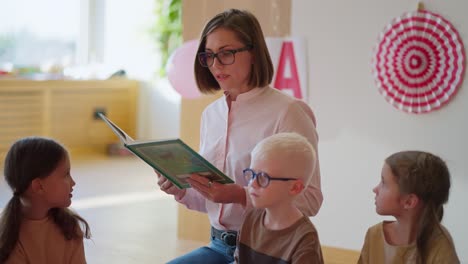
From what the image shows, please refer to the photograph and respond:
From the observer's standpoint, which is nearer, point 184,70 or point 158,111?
point 184,70

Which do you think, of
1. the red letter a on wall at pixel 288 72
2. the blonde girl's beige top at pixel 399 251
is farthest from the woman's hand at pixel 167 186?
the red letter a on wall at pixel 288 72

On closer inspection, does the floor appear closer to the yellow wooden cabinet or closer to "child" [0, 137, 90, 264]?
the yellow wooden cabinet

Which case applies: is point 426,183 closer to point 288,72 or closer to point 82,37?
point 288,72

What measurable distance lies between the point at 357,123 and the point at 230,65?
4.79ft

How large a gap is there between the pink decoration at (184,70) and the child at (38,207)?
119 cm

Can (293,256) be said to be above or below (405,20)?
below

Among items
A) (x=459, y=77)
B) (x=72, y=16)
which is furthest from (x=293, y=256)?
(x=72, y=16)

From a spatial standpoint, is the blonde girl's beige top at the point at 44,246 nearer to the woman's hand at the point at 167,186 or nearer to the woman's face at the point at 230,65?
the woman's hand at the point at 167,186

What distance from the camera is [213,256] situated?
2324 millimetres

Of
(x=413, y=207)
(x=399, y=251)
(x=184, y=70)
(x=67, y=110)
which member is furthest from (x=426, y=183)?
(x=67, y=110)

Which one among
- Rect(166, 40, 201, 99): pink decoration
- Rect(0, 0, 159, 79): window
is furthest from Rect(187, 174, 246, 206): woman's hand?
Rect(0, 0, 159, 79): window

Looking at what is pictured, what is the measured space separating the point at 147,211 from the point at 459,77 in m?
2.53

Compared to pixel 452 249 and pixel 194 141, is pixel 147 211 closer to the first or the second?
pixel 194 141

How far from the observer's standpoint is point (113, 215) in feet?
15.8
